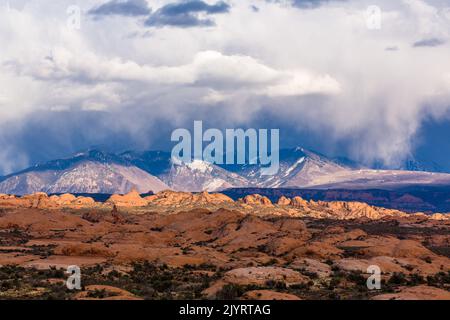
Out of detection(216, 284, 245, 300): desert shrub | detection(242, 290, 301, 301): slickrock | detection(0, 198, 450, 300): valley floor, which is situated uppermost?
detection(242, 290, 301, 301): slickrock

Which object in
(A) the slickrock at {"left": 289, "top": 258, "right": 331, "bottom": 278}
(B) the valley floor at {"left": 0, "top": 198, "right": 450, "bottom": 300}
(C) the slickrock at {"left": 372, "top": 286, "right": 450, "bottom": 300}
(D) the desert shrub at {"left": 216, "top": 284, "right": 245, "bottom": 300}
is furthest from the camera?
(A) the slickrock at {"left": 289, "top": 258, "right": 331, "bottom": 278}

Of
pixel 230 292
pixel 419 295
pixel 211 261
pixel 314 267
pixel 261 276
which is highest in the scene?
pixel 419 295

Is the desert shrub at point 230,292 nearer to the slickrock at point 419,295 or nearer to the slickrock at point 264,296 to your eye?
the slickrock at point 264,296

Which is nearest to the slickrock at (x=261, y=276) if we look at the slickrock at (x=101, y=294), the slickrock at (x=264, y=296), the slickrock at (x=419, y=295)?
the slickrock at (x=264, y=296)

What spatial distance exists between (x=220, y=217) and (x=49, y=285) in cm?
7418

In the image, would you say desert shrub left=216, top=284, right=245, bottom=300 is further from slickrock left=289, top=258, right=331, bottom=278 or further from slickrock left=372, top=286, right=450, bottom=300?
slickrock left=289, top=258, right=331, bottom=278

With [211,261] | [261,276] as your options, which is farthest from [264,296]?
[211,261]

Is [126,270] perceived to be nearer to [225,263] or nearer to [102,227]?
[225,263]

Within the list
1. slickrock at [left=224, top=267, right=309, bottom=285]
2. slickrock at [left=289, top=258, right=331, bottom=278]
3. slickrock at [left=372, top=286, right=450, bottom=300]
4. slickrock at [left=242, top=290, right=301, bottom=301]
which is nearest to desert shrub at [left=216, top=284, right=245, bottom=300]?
slickrock at [left=242, top=290, right=301, bottom=301]

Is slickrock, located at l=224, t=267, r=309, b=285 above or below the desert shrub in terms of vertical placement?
below

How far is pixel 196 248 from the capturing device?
80188mm

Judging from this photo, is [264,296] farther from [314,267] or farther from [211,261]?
[211,261]
